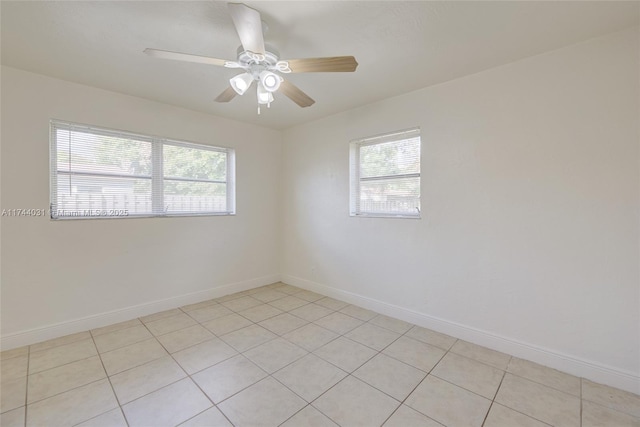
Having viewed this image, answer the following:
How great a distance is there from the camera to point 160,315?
3.18 m

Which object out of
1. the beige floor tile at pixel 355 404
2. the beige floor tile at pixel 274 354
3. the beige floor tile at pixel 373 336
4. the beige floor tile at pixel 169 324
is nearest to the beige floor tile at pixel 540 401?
the beige floor tile at pixel 355 404

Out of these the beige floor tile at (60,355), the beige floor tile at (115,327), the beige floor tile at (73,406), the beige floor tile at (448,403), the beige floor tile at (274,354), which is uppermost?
the beige floor tile at (115,327)

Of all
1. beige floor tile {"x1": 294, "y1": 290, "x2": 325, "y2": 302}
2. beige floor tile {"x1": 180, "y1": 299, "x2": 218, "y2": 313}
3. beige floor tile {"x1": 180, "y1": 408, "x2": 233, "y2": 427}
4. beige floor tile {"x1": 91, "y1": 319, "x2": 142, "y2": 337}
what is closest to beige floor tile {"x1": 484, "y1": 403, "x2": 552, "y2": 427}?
beige floor tile {"x1": 180, "y1": 408, "x2": 233, "y2": 427}

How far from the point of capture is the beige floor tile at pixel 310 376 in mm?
1896

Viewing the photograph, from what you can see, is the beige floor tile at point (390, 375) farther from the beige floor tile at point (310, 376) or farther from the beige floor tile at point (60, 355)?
the beige floor tile at point (60, 355)

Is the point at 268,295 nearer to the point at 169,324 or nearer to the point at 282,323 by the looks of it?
the point at 282,323

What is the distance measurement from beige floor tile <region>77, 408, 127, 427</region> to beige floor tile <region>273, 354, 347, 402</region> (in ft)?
3.17

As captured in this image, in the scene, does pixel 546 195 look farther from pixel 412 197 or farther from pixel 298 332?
pixel 298 332

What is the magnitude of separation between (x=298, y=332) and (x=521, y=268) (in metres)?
2.15

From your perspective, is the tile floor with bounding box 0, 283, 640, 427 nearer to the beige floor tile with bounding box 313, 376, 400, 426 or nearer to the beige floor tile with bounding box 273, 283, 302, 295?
the beige floor tile with bounding box 313, 376, 400, 426

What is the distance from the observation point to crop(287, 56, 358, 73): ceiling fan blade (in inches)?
65.9

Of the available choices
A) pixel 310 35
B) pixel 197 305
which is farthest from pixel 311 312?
pixel 310 35

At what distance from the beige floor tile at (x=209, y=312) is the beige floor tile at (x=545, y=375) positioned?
2909 millimetres

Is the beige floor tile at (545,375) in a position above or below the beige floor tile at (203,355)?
below
